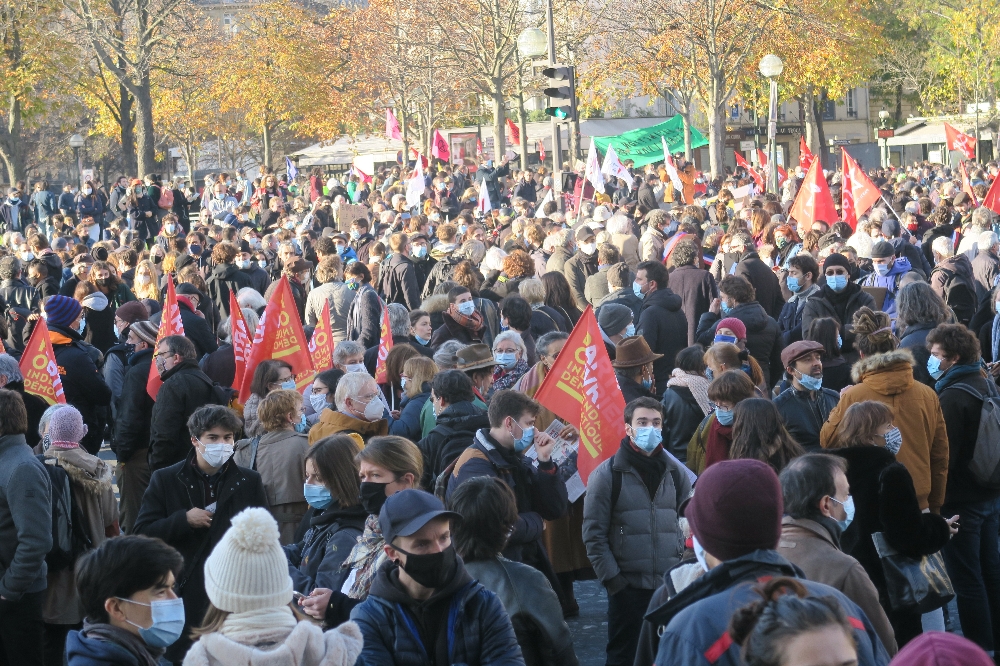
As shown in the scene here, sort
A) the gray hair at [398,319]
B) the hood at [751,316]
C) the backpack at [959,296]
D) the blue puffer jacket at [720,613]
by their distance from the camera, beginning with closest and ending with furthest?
the blue puffer jacket at [720,613] → the hood at [751,316] → the gray hair at [398,319] → the backpack at [959,296]

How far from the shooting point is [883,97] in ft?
253

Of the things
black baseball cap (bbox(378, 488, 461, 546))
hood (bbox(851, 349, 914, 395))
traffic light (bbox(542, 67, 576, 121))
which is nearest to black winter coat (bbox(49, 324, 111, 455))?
hood (bbox(851, 349, 914, 395))

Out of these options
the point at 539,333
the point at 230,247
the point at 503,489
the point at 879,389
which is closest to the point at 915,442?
the point at 879,389

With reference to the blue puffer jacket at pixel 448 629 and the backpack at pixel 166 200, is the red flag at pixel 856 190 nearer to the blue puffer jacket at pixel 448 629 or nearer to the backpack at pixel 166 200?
the blue puffer jacket at pixel 448 629

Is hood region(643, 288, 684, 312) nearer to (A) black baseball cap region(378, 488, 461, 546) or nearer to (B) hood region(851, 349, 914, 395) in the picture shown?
(B) hood region(851, 349, 914, 395)

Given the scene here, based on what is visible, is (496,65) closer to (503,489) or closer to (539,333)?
(539,333)

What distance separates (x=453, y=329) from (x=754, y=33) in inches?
1137

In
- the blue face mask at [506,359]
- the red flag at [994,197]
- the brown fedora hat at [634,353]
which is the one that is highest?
the red flag at [994,197]

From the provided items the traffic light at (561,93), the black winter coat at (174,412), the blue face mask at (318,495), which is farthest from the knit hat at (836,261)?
the traffic light at (561,93)

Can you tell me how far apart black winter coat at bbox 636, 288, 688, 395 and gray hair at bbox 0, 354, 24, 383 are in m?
4.64

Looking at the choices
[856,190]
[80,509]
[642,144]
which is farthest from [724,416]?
[642,144]

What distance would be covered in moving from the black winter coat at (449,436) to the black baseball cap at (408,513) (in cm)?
229

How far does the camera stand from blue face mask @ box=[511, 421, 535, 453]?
5.52 meters

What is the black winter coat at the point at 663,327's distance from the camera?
9734 millimetres
